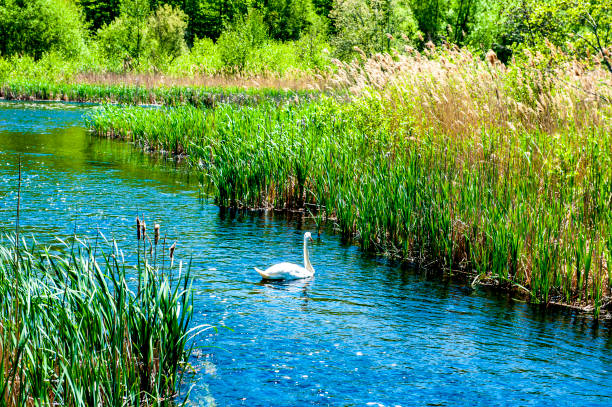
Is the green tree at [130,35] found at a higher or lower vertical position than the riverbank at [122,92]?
higher

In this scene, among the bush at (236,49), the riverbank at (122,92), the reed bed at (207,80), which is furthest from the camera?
the bush at (236,49)

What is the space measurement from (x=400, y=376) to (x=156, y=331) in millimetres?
2189

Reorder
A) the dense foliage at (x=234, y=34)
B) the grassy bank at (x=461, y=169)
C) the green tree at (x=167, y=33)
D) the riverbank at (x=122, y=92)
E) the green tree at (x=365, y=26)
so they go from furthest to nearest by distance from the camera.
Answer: the green tree at (x=167, y=33) → the riverbank at (x=122, y=92) → the dense foliage at (x=234, y=34) → the green tree at (x=365, y=26) → the grassy bank at (x=461, y=169)

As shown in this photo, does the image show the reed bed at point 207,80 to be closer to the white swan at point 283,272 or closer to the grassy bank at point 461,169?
the grassy bank at point 461,169

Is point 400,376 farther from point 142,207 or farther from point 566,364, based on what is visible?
point 142,207

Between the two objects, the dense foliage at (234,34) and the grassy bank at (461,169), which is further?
the dense foliage at (234,34)

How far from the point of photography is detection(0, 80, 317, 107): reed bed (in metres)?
29.8

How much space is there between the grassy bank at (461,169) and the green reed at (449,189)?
2cm

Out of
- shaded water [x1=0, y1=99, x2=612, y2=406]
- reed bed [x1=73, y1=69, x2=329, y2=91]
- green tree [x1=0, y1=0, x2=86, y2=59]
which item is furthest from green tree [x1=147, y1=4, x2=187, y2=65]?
shaded water [x1=0, y1=99, x2=612, y2=406]

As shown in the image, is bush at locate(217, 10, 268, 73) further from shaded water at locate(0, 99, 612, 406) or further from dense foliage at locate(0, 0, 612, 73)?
shaded water at locate(0, 99, 612, 406)

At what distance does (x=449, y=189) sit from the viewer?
9.31m

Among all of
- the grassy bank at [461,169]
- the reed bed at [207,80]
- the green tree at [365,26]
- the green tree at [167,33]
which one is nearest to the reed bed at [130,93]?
the reed bed at [207,80]

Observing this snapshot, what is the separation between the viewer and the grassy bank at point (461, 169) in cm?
794

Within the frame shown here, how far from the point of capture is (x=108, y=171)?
1641cm
